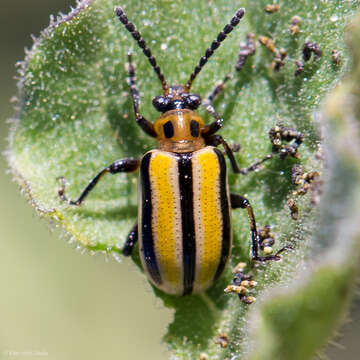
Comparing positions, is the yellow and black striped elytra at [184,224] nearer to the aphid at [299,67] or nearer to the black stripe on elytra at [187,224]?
the black stripe on elytra at [187,224]

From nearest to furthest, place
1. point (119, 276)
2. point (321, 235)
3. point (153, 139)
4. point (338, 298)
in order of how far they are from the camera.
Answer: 1. point (338, 298)
2. point (321, 235)
3. point (153, 139)
4. point (119, 276)

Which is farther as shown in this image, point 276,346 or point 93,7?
point 93,7

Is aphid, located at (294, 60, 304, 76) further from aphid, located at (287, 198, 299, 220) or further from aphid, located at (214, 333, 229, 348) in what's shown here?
aphid, located at (214, 333, 229, 348)

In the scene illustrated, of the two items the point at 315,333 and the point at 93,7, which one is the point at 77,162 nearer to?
the point at 93,7

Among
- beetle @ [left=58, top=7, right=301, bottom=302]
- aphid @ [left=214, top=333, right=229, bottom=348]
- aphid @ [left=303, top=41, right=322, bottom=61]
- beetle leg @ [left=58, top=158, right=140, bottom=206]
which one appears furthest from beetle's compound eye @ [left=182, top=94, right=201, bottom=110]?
aphid @ [left=214, top=333, right=229, bottom=348]

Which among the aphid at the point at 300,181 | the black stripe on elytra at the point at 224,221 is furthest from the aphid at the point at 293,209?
the black stripe on elytra at the point at 224,221

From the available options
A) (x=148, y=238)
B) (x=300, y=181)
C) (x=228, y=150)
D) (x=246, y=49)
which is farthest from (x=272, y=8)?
(x=148, y=238)

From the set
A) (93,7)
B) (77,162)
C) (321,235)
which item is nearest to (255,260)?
(321,235)

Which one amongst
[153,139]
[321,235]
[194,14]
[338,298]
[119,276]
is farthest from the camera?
[119,276]
